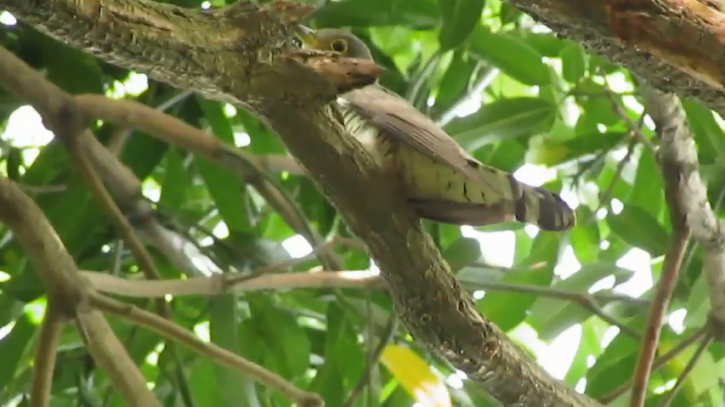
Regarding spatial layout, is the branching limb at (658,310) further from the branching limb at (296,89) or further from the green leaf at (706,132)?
the green leaf at (706,132)

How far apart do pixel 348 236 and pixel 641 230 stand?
0.36m

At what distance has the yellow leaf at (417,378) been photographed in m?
0.88

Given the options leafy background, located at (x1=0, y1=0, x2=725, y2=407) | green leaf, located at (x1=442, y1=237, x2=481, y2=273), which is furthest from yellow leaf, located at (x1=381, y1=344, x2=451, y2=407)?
green leaf, located at (x1=442, y1=237, x2=481, y2=273)

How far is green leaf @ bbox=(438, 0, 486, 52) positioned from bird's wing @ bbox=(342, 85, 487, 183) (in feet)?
0.31

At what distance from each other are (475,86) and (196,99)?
0.37 m

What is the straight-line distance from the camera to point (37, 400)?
0.67 meters

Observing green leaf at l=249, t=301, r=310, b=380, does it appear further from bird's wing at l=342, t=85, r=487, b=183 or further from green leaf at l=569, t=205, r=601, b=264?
green leaf at l=569, t=205, r=601, b=264

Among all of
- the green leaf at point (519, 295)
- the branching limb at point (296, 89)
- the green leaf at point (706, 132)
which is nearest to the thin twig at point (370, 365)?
the branching limb at point (296, 89)

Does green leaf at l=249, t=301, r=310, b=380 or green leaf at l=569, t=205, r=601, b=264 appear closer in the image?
green leaf at l=249, t=301, r=310, b=380

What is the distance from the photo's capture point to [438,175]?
78 cm

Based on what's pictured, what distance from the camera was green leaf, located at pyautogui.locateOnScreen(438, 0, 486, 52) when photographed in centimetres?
95

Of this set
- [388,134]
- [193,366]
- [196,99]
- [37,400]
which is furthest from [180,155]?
[37,400]

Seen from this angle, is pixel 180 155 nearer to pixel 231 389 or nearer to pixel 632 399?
pixel 231 389

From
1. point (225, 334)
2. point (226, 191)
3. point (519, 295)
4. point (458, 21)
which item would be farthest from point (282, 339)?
point (458, 21)
